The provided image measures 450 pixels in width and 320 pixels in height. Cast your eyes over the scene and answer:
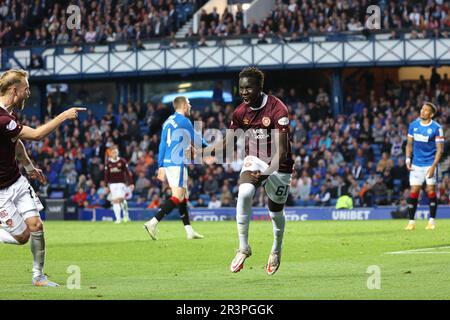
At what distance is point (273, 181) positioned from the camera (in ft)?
45.5

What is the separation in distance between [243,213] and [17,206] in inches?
118

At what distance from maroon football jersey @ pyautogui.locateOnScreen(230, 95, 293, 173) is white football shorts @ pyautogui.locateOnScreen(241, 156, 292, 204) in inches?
3.0

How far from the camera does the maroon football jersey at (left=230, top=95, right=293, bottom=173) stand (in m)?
13.8

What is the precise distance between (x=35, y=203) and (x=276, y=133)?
10.6ft

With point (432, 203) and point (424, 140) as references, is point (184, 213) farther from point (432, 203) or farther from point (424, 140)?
point (432, 203)

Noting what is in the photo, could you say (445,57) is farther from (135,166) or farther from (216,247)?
(216,247)

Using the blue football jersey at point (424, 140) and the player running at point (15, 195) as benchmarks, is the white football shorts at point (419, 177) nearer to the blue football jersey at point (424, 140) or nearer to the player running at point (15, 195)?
the blue football jersey at point (424, 140)

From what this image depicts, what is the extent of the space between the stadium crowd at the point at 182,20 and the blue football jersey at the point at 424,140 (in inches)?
709

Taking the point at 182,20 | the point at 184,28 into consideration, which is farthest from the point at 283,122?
the point at 182,20

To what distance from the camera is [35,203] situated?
12.7 metres

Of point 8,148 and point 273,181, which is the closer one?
point 8,148

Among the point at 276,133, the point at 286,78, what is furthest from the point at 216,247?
the point at 286,78

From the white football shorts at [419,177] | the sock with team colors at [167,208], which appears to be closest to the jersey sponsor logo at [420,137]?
the white football shorts at [419,177]

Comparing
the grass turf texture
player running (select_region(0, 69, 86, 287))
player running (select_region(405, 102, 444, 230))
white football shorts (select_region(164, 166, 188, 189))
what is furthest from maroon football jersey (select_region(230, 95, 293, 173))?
player running (select_region(405, 102, 444, 230))
